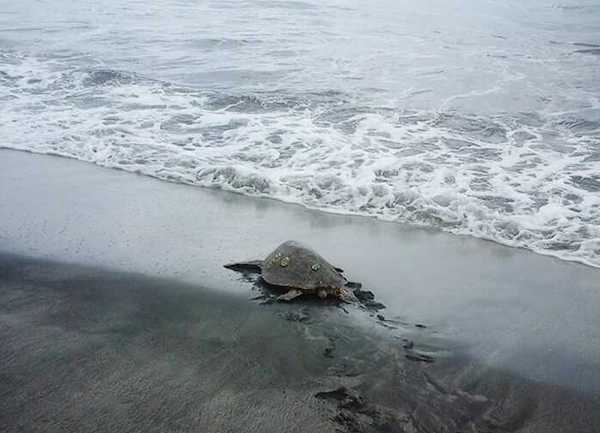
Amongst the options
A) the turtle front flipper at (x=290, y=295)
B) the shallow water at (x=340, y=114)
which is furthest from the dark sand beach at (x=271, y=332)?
the shallow water at (x=340, y=114)

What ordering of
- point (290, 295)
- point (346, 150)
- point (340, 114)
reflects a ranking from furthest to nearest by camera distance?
point (340, 114) → point (346, 150) → point (290, 295)

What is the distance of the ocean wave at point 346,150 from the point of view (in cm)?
605

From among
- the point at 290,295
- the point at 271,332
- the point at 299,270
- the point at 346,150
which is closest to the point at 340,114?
the point at 346,150

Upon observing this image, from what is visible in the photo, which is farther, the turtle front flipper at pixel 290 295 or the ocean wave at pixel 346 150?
the ocean wave at pixel 346 150

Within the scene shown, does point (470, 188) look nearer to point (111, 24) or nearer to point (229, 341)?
point (229, 341)

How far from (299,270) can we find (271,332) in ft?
2.14

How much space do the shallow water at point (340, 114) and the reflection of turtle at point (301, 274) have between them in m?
1.86

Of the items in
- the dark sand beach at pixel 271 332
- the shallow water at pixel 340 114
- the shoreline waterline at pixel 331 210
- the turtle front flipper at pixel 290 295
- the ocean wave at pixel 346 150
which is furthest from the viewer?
the shallow water at pixel 340 114

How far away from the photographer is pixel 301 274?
4.16 metres

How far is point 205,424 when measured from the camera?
2.86m

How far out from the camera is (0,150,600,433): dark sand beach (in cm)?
299

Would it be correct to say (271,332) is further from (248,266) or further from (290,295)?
(248,266)

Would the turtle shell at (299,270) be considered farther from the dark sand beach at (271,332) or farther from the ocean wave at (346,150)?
the ocean wave at (346,150)

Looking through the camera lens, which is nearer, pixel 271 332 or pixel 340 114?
pixel 271 332
